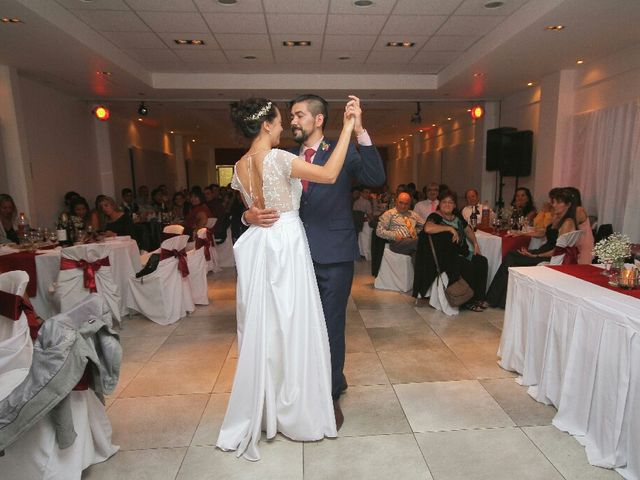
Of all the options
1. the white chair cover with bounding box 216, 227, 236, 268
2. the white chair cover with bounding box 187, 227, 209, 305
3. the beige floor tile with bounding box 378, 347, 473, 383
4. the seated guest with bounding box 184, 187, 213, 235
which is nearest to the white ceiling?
the seated guest with bounding box 184, 187, 213, 235

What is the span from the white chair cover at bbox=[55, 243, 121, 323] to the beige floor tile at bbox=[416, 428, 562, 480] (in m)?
2.95

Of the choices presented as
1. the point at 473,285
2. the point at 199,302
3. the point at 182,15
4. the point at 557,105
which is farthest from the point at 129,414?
the point at 557,105

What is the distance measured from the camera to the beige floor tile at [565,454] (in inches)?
77.7

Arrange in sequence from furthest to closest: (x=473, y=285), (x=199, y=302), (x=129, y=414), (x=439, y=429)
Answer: (x=199, y=302) < (x=473, y=285) < (x=129, y=414) < (x=439, y=429)

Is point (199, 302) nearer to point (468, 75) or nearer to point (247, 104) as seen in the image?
point (247, 104)

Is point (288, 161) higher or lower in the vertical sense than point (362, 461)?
higher

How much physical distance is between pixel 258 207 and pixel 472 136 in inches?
380

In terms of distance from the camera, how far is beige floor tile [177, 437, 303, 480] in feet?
6.63

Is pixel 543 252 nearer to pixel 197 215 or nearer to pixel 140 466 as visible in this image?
pixel 140 466

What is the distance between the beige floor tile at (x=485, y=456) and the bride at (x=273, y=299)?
25.0 inches

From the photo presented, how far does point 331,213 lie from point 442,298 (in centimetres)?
266

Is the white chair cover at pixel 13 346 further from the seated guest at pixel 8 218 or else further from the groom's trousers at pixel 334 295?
the seated guest at pixel 8 218

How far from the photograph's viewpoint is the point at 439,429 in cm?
237

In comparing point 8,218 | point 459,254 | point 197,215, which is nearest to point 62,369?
point 459,254
